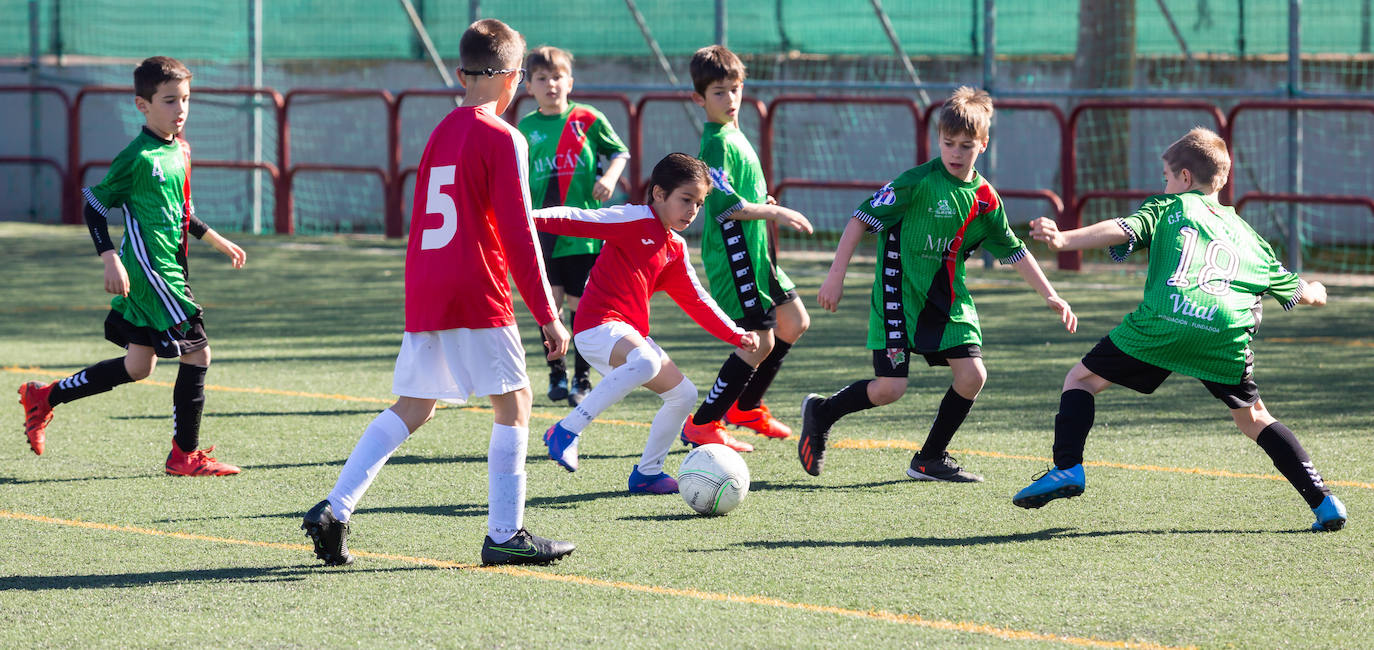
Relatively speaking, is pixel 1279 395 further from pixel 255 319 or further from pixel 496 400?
→ pixel 255 319

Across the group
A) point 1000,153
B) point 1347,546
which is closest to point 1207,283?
point 1347,546

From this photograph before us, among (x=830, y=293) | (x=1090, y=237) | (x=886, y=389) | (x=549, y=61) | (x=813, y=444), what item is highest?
(x=549, y=61)

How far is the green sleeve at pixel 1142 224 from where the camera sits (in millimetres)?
5309

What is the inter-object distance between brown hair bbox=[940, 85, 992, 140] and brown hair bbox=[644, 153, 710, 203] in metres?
0.89

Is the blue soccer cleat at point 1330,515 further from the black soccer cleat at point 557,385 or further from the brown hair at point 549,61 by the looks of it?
the brown hair at point 549,61

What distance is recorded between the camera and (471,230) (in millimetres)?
4691

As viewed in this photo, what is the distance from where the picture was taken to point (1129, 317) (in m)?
5.37

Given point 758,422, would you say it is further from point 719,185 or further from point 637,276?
point 637,276

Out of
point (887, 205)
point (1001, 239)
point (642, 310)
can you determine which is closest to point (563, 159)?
point (642, 310)

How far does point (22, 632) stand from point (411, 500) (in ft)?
5.79

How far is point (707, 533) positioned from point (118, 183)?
266 centimetres

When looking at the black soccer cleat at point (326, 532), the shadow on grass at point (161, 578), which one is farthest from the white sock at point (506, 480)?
the black soccer cleat at point (326, 532)

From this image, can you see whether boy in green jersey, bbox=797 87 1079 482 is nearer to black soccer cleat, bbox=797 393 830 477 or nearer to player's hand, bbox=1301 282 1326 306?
black soccer cleat, bbox=797 393 830 477

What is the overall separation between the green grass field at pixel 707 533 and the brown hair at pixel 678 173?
1.15 m
